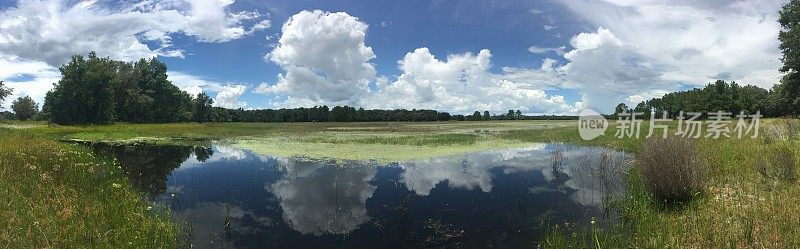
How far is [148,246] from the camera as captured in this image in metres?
7.69

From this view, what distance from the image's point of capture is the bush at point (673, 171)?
33.6 ft

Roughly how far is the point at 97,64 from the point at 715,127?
81.3 meters

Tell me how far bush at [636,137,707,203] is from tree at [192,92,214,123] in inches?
4649

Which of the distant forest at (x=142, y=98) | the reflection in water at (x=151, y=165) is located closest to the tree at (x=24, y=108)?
the distant forest at (x=142, y=98)

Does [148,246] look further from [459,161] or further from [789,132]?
[789,132]

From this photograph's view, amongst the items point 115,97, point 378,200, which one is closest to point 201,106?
point 115,97

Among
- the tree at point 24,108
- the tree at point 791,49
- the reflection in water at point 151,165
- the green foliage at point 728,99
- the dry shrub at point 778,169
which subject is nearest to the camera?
the dry shrub at point 778,169

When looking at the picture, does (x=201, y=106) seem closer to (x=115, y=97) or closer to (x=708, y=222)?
(x=115, y=97)

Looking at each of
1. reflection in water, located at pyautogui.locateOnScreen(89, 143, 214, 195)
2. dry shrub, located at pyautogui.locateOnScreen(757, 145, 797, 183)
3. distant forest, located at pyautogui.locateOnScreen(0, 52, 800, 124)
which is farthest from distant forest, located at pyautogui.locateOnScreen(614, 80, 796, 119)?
reflection in water, located at pyautogui.locateOnScreen(89, 143, 214, 195)

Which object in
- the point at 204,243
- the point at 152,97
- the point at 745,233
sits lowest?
the point at 204,243

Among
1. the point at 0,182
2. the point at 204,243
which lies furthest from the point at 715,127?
the point at 0,182

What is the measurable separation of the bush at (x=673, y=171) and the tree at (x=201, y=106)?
4649 inches

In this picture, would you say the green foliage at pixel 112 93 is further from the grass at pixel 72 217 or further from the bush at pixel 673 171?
the bush at pixel 673 171

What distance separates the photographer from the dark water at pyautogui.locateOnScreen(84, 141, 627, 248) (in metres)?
9.30
